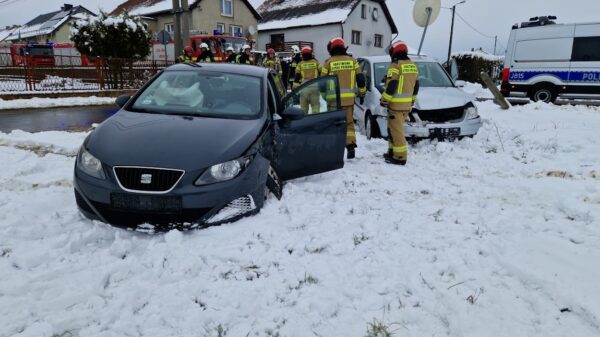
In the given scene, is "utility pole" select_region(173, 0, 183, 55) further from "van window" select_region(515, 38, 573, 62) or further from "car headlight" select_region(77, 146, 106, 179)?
"car headlight" select_region(77, 146, 106, 179)

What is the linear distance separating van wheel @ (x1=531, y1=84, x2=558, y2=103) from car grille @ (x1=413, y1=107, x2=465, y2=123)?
767 centimetres

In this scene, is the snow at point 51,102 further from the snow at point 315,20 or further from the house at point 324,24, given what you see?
the snow at point 315,20

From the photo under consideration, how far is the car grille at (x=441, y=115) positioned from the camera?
6.87 m

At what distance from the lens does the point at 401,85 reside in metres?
5.87

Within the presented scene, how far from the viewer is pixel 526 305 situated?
2562 millimetres

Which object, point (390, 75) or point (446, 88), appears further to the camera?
point (446, 88)

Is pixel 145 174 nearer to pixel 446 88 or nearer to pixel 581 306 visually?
pixel 581 306

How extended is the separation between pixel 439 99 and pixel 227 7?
29397 mm

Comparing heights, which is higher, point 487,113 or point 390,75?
point 390,75

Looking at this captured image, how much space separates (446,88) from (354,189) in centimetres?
389

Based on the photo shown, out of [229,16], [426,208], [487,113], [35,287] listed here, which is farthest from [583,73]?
[229,16]

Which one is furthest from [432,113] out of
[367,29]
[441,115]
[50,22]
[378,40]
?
[50,22]

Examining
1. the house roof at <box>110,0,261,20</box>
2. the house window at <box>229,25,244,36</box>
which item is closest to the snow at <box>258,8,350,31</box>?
the house roof at <box>110,0,261,20</box>

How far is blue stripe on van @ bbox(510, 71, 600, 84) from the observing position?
12109mm
